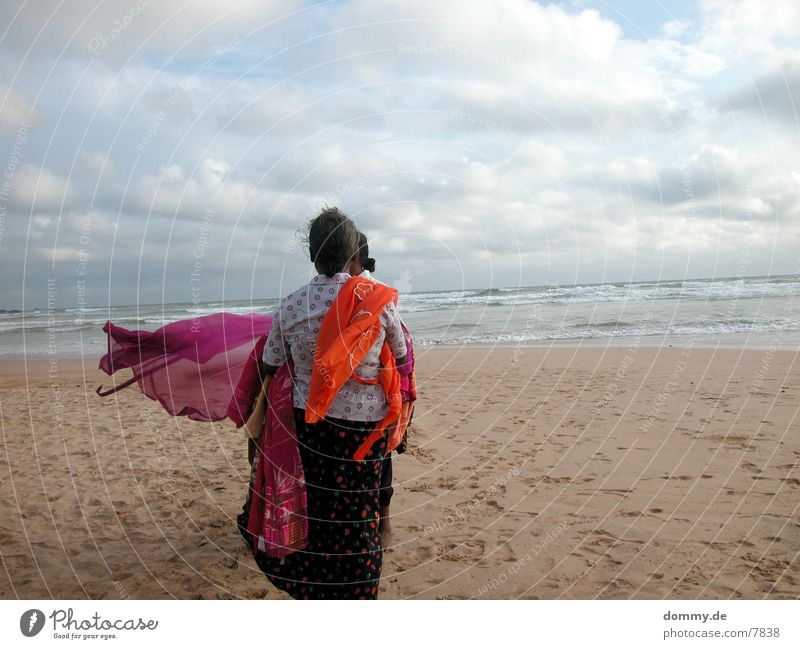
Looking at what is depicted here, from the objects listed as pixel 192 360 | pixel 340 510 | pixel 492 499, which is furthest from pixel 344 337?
pixel 492 499

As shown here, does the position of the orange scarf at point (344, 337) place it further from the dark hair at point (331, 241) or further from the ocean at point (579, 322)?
the ocean at point (579, 322)

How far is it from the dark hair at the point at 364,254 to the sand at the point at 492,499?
6.72ft

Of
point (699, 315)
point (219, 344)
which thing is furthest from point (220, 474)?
point (699, 315)

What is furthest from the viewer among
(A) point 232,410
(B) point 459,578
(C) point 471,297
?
(C) point 471,297

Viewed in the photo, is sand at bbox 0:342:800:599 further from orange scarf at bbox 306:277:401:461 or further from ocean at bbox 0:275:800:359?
ocean at bbox 0:275:800:359

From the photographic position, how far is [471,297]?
123 feet

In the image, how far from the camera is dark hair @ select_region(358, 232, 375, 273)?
12.1 ft

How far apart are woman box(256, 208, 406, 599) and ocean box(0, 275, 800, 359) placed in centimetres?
1049

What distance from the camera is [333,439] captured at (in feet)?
10.8

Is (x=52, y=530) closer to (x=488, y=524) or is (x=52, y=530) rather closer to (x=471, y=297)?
(x=488, y=524)

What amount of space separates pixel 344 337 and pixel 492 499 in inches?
117

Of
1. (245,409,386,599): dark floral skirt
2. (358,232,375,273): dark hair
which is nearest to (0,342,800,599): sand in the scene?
(245,409,386,599): dark floral skirt

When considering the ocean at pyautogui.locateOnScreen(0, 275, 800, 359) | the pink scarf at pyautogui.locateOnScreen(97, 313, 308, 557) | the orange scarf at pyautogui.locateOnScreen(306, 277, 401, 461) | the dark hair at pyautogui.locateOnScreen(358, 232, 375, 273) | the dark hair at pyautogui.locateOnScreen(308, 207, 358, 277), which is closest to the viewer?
the orange scarf at pyautogui.locateOnScreen(306, 277, 401, 461)
